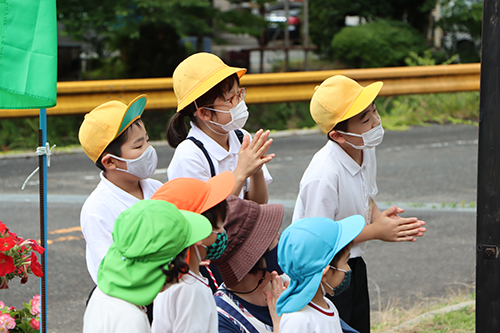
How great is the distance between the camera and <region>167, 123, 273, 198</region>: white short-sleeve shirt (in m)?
3.21

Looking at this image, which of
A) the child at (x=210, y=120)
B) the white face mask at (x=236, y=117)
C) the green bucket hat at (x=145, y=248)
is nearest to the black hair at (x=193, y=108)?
the child at (x=210, y=120)

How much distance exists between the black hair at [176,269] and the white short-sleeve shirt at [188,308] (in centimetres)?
10

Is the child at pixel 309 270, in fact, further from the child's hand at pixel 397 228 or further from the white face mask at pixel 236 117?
the white face mask at pixel 236 117

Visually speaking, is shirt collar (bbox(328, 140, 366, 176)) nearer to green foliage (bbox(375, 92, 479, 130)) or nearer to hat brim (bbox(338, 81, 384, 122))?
hat brim (bbox(338, 81, 384, 122))

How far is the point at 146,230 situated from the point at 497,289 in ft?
5.99

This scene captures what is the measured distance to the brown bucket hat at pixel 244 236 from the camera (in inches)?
102

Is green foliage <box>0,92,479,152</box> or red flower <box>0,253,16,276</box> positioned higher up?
red flower <box>0,253,16,276</box>

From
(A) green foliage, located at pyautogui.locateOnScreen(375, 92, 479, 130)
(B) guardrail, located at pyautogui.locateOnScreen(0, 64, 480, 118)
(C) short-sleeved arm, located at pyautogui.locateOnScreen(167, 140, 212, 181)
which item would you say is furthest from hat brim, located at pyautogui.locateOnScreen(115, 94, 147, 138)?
(A) green foliage, located at pyautogui.locateOnScreen(375, 92, 479, 130)

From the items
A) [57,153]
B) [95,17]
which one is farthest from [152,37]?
[57,153]

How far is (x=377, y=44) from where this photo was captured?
55.7ft

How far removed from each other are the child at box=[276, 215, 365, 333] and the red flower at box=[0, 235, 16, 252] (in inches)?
46.2

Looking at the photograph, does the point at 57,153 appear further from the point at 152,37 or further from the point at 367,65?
the point at 367,65

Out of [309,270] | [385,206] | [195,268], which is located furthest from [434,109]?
[195,268]

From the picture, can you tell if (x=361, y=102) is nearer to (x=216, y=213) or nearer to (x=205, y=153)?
(x=205, y=153)
